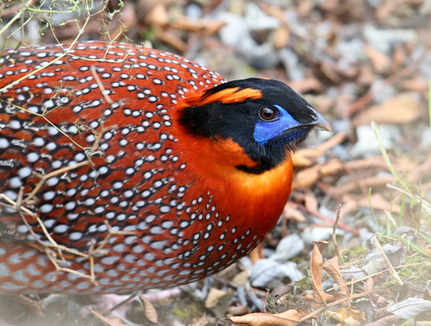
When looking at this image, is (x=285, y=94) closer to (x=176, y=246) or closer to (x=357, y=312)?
(x=176, y=246)

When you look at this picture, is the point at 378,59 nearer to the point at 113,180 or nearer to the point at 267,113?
the point at 267,113

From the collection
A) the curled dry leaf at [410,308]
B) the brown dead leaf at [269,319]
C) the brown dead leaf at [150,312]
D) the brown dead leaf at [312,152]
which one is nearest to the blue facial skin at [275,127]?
the brown dead leaf at [269,319]

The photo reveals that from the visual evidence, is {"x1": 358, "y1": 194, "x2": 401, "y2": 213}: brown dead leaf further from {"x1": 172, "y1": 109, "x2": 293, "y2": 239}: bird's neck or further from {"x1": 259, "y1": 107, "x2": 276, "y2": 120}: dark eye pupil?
{"x1": 259, "y1": 107, "x2": 276, "y2": 120}: dark eye pupil

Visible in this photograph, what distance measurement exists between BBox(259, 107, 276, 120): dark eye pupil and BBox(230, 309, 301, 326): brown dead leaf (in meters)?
0.89

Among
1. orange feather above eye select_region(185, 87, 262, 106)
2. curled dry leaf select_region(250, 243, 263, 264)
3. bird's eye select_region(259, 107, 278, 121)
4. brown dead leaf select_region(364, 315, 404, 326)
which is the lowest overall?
curled dry leaf select_region(250, 243, 263, 264)

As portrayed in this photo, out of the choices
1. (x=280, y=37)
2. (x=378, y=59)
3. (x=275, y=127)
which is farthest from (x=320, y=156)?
(x=275, y=127)

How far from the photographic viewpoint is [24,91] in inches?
110

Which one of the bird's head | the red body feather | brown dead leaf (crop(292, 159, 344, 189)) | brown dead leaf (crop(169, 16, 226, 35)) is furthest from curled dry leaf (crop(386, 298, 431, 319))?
brown dead leaf (crop(169, 16, 226, 35))

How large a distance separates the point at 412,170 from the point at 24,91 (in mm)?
2753

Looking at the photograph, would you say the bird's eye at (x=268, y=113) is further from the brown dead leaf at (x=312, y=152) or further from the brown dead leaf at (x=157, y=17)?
the brown dead leaf at (x=157, y=17)

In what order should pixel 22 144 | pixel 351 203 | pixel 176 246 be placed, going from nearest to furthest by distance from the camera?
pixel 22 144
pixel 176 246
pixel 351 203

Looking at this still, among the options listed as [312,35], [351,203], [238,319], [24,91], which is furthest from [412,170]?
[24,91]

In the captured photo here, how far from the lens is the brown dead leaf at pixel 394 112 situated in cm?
484

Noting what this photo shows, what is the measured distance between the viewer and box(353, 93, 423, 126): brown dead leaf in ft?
15.9
